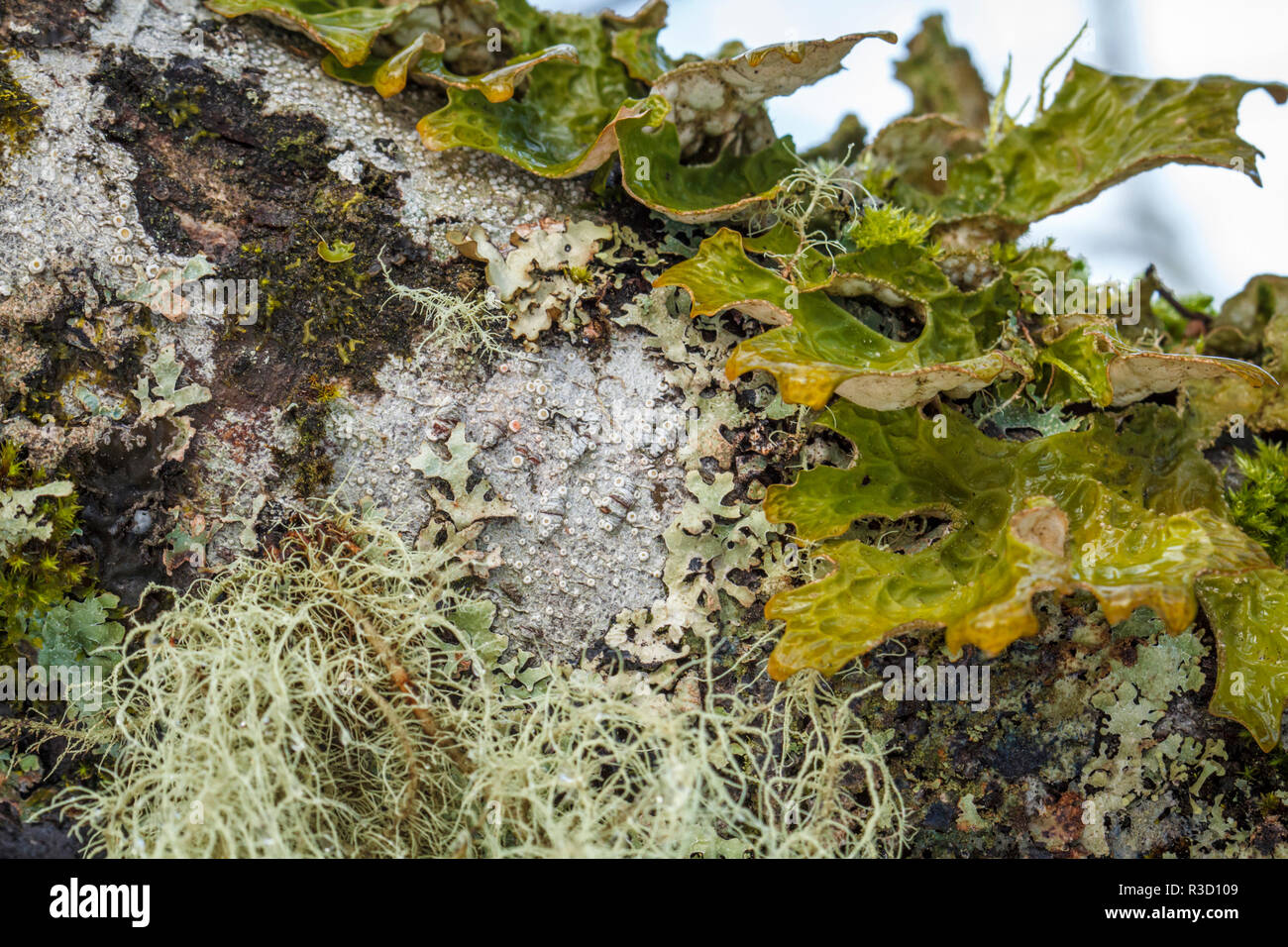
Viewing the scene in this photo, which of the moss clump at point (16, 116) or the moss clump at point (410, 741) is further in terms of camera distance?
the moss clump at point (16, 116)

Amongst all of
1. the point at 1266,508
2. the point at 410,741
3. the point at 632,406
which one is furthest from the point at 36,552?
the point at 1266,508

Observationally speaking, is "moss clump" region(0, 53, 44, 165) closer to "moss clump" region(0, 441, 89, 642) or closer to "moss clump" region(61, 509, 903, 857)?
"moss clump" region(0, 441, 89, 642)

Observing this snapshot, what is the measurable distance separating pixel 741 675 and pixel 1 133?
1965 mm

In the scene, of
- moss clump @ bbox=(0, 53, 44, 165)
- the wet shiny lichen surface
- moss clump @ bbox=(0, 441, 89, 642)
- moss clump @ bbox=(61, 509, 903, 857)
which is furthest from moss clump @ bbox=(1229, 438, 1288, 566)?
moss clump @ bbox=(0, 53, 44, 165)

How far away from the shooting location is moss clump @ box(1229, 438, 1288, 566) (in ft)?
6.26

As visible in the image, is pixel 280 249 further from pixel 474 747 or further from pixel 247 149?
pixel 474 747

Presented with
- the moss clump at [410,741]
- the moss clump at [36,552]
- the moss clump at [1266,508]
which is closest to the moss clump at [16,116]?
the moss clump at [36,552]

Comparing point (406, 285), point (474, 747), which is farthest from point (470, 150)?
point (474, 747)

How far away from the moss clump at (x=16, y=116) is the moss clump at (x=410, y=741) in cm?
103

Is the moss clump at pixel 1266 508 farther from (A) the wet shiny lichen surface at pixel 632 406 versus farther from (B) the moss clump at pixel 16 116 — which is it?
(B) the moss clump at pixel 16 116

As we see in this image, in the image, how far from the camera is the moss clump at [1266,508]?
1.91 meters

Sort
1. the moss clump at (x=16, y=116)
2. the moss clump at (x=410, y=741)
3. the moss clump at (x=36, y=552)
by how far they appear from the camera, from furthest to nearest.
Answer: the moss clump at (x=16, y=116) < the moss clump at (x=36, y=552) < the moss clump at (x=410, y=741)

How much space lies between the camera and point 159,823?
1.50 metres

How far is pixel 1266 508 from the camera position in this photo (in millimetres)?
1916
